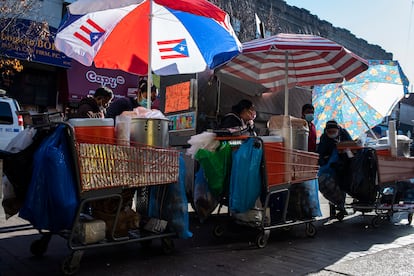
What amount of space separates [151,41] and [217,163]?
1710 mm

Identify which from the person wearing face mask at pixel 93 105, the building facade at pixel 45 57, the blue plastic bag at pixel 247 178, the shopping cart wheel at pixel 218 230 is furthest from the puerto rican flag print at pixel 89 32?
the building facade at pixel 45 57

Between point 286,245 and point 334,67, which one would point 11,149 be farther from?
point 334,67

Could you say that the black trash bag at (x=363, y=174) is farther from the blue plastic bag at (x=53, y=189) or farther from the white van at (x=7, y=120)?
the white van at (x=7, y=120)

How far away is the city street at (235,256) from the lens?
3711mm

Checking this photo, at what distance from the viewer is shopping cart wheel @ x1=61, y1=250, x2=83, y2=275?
11.1ft

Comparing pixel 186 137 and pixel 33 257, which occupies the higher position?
pixel 186 137

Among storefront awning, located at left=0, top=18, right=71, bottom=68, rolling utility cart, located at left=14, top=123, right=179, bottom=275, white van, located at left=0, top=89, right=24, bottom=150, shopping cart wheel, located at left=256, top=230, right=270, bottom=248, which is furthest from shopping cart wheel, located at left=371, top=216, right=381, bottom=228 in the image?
storefront awning, located at left=0, top=18, right=71, bottom=68

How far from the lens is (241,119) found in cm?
528

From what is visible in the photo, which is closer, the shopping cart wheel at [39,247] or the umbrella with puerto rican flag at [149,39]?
the shopping cart wheel at [39,247]

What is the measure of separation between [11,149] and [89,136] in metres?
0.77

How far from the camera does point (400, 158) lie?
6.63m

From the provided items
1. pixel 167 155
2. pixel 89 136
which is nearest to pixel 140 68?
pixel 167 155

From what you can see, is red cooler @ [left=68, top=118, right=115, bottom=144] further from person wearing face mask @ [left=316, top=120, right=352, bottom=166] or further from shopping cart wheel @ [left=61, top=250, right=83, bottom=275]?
person wearing face mask @ [left=316, top=120, right=352, bottom=166]

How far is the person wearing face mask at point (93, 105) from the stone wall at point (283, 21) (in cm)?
1516
